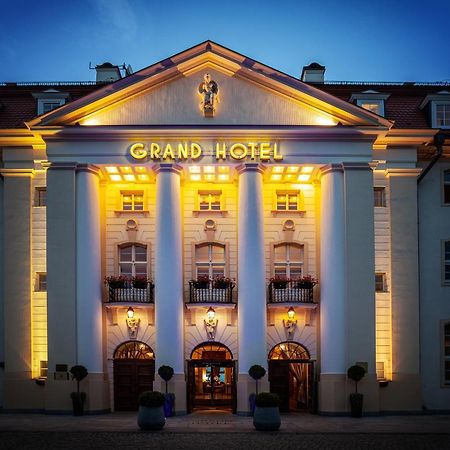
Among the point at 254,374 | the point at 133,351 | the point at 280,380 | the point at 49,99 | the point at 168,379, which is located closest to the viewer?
the point at 254,374

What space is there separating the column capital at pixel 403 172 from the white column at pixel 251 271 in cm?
634

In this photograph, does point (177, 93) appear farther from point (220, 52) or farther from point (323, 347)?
point (323, 347)

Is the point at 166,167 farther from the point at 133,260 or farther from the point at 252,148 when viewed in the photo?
the point at 133,260

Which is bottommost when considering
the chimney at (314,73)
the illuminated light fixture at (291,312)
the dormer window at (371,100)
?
the illuminated light fixture at (291,312)

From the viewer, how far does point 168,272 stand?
1200 inches

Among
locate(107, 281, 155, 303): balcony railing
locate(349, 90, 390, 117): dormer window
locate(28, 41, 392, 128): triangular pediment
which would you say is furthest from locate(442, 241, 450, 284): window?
locate(107, 281, 155, 303): balcony railing

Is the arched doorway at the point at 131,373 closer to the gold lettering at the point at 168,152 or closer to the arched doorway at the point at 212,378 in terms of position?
the arched doorway at the point at 212,378

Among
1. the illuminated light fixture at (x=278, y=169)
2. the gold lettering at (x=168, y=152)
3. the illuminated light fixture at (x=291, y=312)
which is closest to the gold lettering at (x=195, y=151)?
the gold lettering at (x=168, y=152)

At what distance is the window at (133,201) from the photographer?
32969mm

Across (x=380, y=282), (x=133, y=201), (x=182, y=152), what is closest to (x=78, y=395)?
(x=133, y=201)

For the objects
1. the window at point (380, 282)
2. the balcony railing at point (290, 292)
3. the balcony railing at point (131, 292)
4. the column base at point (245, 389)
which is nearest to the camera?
the column base at point (245, 389)

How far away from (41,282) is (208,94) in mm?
11958

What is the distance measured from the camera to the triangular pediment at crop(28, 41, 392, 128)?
30.7 metres

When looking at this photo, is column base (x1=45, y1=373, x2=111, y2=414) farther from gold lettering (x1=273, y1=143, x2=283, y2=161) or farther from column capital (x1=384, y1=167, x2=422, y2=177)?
column capital (x1=384, y1=167, x2=422, y2=177)
